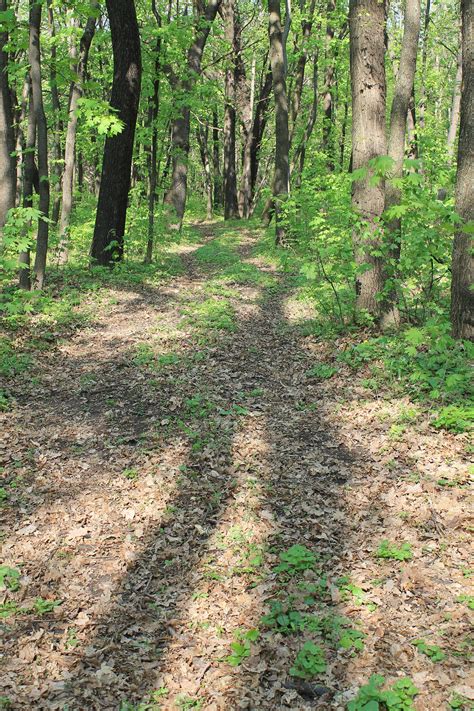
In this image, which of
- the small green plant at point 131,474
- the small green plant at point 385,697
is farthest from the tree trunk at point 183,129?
the small green plant at point 385,697

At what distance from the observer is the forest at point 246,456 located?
338 centimetres

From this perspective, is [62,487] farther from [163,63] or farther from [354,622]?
[163,63]

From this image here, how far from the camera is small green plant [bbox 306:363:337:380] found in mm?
7262

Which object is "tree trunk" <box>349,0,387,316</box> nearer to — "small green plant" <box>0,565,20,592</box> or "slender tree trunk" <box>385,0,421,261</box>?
"slender tree trunk" <box>385,0,421,261</box>

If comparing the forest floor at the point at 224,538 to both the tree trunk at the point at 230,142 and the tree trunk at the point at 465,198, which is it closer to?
the tree trunk at the point at 465,198

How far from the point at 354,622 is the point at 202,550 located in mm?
1364

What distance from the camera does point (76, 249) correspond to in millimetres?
15094

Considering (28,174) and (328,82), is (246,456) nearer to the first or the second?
(28,174)

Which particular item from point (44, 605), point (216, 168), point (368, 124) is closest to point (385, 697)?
point (44, 605)

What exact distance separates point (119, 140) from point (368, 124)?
6016 millimetres

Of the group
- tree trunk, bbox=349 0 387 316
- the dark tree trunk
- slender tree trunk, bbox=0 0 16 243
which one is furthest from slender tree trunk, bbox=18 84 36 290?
the dark tree trunk

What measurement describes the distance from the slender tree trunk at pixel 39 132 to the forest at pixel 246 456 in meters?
0.04

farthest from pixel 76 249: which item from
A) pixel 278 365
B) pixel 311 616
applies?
pixel 311 616

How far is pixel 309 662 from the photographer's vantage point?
3291 mm
